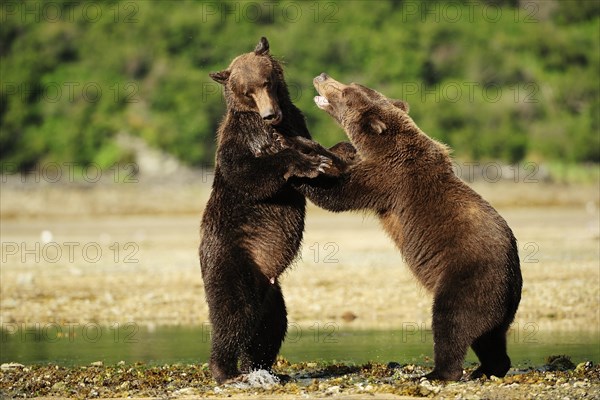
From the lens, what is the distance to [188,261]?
878 inches

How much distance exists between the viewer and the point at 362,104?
382 inches

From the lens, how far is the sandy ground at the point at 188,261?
52.0 feet

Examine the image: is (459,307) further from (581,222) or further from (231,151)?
(581,222)

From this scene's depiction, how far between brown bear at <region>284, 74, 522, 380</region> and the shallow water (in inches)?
89.9

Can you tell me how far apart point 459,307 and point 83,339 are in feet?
22.2

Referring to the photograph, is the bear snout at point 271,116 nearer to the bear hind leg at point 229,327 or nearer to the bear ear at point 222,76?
the bear ear at point 222,76

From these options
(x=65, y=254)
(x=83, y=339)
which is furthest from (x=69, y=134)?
(x=83, y=339)

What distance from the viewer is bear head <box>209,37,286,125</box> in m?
9.03

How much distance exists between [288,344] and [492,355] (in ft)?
14.8

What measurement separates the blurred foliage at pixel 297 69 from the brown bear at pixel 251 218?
2694cm
